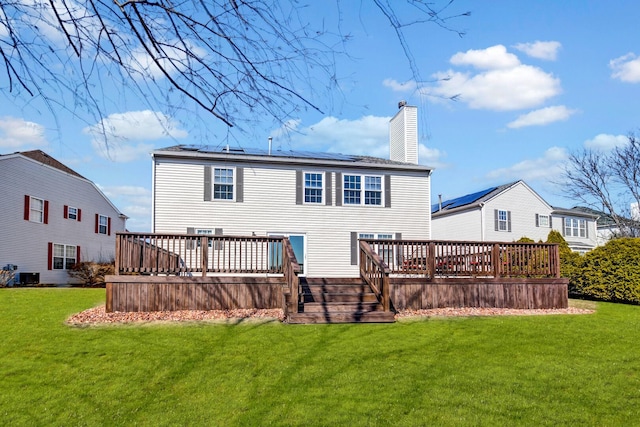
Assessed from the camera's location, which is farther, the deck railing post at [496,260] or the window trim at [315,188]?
the window trim at [315,188]

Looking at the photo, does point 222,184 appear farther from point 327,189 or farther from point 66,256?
point 66,256

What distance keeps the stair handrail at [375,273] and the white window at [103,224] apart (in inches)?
816

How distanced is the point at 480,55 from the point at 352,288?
28.4 ft

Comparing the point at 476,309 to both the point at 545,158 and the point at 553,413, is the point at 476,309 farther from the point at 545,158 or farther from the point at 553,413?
the point at 545,158

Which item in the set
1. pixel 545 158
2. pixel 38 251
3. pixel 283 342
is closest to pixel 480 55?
→ pixel 283 342

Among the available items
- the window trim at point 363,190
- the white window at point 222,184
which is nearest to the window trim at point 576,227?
the window trim at point 363,190

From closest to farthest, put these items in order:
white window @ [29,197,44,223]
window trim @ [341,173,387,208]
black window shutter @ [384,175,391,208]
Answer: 1. window trim @ [341,173,387,208]
2. black window shutter @ [384,175,391,208]
3. white window @ [29,197,44,223]

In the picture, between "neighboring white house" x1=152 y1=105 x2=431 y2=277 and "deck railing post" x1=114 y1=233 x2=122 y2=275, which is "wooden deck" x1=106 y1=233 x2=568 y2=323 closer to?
"deck railing post" x1=114 y1=233 x2=122 y2=275

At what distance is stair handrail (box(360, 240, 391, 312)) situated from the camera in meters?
9.84

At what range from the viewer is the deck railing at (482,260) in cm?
1123

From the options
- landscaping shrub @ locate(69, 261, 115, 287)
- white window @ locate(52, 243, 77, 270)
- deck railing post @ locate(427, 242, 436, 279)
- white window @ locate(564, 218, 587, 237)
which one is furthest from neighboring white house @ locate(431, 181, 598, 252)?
white window @ locate(52, 243, 77, 270)

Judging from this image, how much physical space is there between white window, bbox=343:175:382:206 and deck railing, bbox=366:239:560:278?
5.65 meters

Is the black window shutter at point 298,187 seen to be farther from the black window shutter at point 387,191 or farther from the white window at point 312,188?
the black window shutter at point 387,191

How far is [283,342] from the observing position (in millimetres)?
7348
